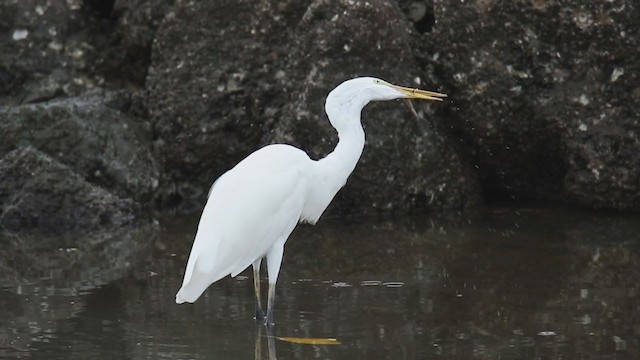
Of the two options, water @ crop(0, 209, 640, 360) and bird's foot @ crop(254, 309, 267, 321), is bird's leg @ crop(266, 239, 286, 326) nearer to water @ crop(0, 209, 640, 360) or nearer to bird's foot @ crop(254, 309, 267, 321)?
bird's foot @ crop(254, 309, 267, 321)

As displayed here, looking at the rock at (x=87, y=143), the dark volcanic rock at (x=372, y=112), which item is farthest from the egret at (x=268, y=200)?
the rock at (x=87, y=143)

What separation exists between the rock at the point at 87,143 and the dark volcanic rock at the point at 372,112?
108 centimetres

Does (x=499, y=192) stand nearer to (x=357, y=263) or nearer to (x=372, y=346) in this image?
(x=357, y=263)

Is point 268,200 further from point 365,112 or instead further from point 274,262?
point 365,112

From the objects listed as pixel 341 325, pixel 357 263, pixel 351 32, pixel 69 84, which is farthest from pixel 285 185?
pixel 69 84

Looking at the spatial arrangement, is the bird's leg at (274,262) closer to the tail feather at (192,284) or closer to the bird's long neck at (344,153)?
the tail feather at (192,284)

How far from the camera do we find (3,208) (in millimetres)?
8359

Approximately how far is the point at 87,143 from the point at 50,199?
0.64m

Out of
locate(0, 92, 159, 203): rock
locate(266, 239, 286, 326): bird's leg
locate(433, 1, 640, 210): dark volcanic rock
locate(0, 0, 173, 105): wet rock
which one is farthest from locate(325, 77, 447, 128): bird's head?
locate(0, 0, 173, 105): wet rock

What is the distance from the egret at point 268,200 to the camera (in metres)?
5.68

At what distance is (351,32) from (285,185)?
2.61 meters

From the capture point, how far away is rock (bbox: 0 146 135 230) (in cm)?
823

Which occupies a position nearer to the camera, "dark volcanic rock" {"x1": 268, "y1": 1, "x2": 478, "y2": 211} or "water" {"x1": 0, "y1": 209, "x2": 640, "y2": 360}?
"water" {"x1": 0, "y1": 209, "x2": 640, "y2": 360}

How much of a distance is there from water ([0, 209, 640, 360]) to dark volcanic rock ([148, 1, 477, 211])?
35 cm
